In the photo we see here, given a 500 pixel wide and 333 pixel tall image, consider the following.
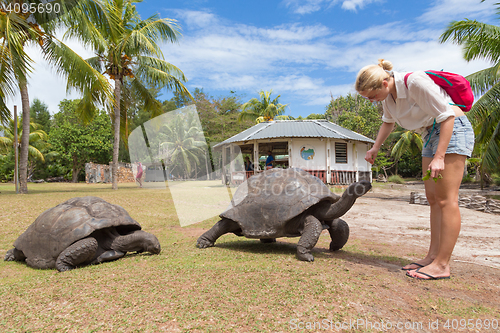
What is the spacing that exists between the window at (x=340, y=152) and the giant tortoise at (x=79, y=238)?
19158 millimetres

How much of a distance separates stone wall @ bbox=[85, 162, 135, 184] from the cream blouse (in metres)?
34.2

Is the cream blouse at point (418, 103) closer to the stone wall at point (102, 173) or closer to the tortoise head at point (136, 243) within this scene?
the tortoise head at point (136, 243)

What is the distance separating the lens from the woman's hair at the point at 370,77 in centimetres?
316

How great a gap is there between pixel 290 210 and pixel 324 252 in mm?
960

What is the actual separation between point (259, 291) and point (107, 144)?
36716mm

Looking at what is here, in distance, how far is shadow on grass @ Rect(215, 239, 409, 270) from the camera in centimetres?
401

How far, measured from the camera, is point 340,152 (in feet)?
71.8

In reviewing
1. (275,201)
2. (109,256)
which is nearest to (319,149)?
(275,201)

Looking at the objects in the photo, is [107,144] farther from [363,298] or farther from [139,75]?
[363,298]

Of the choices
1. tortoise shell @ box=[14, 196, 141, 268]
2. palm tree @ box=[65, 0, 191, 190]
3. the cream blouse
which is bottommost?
tortoise shell @ box=[14, 196, 141, 268]

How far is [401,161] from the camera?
38.5 m

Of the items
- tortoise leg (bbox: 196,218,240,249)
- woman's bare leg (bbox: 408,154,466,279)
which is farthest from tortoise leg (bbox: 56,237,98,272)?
woman's bare leg (bbox: 408,154,466,279)

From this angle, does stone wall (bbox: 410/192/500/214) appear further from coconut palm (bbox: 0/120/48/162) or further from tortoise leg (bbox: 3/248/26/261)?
coconut palm (bbox: 0/120/48/162)

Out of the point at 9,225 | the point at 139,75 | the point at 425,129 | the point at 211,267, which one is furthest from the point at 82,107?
the point at 425,129
